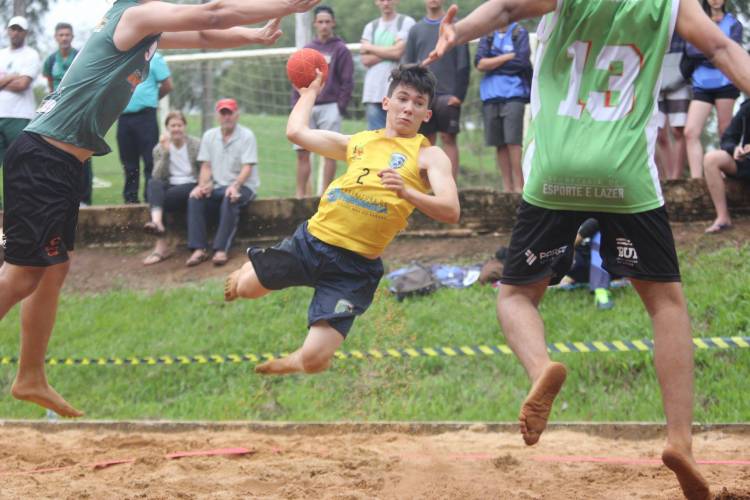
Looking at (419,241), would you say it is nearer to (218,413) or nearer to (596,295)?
(596,295)

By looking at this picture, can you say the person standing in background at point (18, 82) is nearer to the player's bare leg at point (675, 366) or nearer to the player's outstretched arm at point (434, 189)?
the player's outstretched arm at point (434, 189)

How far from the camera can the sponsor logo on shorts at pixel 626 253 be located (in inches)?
188

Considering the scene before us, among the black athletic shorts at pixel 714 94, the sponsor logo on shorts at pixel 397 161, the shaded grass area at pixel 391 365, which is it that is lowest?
the shaded grass area at pixel 391 365

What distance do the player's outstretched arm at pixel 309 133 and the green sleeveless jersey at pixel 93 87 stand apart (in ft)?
2.95

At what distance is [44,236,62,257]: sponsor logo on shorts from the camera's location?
233 inches

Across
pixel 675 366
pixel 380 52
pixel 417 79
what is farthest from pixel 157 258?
pixel 675 366

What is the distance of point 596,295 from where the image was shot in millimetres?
9016

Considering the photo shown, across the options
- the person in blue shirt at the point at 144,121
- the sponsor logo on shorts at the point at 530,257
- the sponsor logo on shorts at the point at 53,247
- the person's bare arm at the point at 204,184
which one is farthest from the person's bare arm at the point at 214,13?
the person in blue shirt at the point at 144,121

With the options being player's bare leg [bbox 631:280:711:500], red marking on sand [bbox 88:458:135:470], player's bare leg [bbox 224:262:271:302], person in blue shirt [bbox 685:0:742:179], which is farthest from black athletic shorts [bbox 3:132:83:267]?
person in blue shirt [bbox 685:0:742:179]

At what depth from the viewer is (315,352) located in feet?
20.2

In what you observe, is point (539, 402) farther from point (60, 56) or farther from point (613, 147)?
point (60, 56)

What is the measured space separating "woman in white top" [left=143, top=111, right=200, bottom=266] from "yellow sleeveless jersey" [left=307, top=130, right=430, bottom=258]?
198 inches

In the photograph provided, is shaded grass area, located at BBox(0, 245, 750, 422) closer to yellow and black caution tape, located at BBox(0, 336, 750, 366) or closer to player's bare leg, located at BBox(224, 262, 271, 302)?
yellow and black caution tape, located at BBox(0, 336, 750, 366)

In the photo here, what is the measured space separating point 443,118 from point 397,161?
416cm
